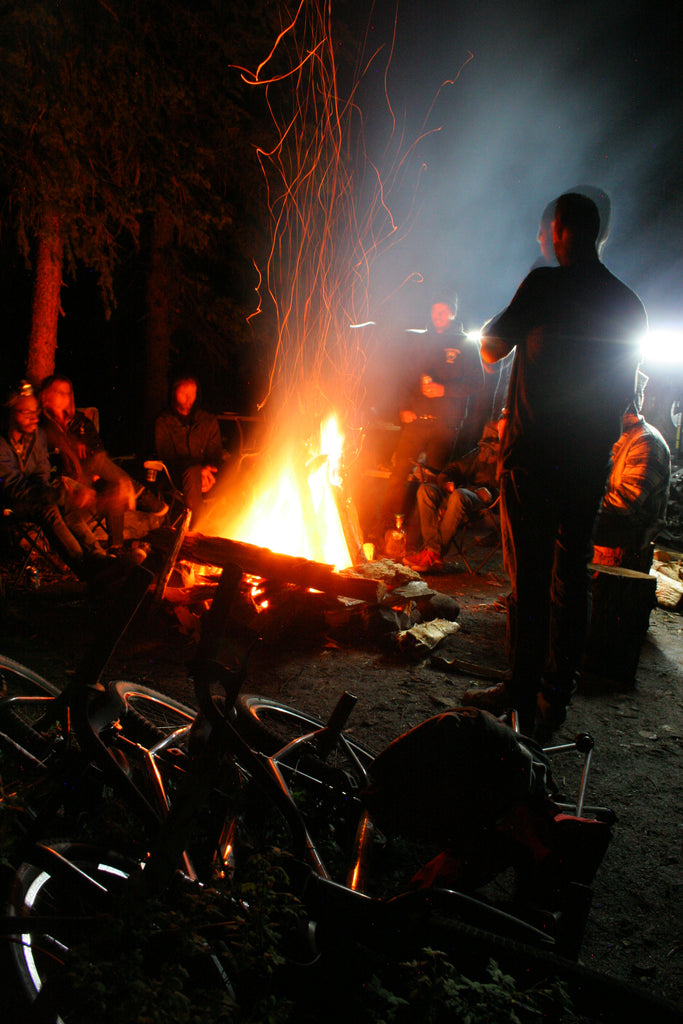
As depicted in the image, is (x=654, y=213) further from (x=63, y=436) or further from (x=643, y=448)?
(x=63, y=436)

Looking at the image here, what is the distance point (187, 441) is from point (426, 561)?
3.56m

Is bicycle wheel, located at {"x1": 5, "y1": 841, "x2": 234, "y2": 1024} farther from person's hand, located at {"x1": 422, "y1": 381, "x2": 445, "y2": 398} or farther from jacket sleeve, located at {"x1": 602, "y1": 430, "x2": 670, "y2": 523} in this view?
person's hand, located at {"x1": 422, "y1": 381, "x2": 445, "y2": 398}

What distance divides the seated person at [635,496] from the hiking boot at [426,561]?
236 centimetres

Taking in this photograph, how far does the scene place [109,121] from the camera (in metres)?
7.20

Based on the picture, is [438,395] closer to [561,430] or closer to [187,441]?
[187,441]

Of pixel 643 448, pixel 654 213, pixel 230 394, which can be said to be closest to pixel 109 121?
pixel 230 394

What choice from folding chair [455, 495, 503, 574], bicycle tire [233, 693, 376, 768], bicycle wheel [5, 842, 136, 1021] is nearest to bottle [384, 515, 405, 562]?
folding chair [455, 495, 503, 574]

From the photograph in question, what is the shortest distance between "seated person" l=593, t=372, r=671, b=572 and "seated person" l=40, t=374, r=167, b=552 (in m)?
4.89

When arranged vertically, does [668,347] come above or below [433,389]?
above

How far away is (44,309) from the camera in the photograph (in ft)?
24.9

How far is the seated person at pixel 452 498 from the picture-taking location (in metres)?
7.79

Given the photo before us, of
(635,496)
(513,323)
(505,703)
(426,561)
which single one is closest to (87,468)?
(426,561)

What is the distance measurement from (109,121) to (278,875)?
8.63 metres

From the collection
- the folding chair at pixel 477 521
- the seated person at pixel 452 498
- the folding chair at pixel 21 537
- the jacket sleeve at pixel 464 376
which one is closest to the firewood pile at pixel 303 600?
the folding chair at pixel 21 537
